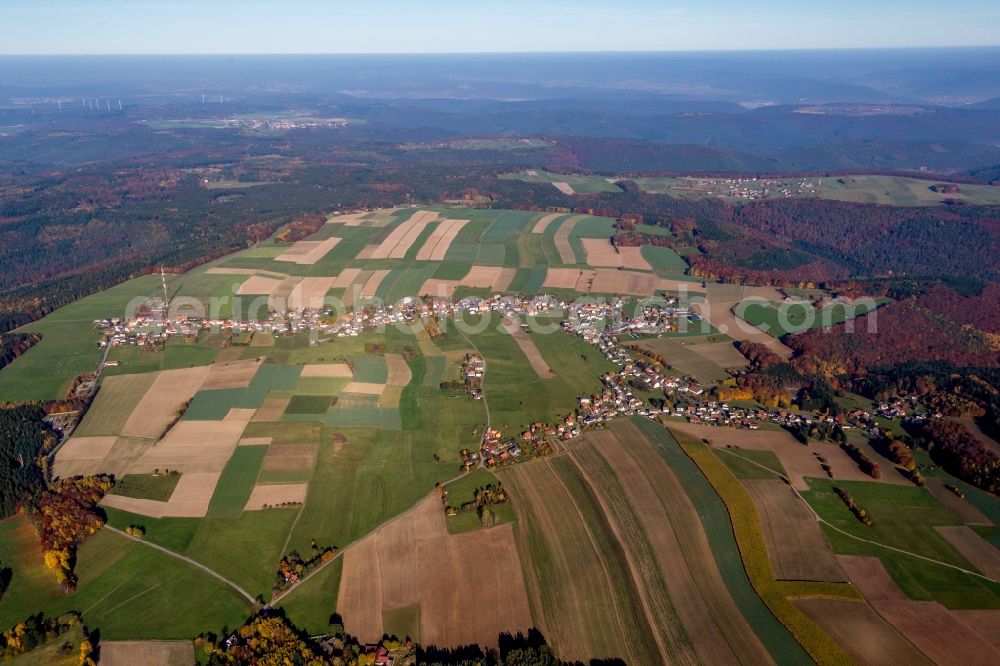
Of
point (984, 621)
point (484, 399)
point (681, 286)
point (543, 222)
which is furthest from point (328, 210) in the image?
point (984, 621)

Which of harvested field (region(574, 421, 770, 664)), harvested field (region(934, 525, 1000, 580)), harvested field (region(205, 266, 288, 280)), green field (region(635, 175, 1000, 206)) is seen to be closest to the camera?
harvested field (region(574, 421, 770, 664))

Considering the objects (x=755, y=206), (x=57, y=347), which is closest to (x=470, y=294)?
(x=57, y=347)

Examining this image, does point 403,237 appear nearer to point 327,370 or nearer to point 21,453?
point 327,370

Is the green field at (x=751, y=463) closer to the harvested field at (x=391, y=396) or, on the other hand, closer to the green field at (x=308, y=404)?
the harvested field at (x=391, y=396)

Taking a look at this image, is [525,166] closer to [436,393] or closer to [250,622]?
[436,393]

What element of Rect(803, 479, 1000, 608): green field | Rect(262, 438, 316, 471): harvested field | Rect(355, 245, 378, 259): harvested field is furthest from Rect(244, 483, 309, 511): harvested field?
Rect(355, 245, 378, 259): harvested field

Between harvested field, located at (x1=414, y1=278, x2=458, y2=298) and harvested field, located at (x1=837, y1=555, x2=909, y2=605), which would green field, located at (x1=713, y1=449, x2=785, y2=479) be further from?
harvested field, located at (x1=414, y1=278, x2=458, y2=298)

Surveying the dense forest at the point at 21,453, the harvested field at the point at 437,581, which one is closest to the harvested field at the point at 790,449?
the harvested field at the point at 437,581
